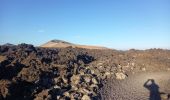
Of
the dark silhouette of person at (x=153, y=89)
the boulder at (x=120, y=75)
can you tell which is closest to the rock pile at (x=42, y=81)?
the boulder at (x=120, y=75)

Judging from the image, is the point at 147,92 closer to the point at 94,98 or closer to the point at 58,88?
the point at 94,98

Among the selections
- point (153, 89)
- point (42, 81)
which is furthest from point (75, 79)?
point (153, 89)

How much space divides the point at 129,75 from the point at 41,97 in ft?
39.0

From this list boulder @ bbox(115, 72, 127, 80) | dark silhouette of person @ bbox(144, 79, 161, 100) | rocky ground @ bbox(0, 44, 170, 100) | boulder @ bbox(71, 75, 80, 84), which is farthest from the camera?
boulder @ bbox(115, 72, 127, 80)

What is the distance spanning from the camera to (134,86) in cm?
2138

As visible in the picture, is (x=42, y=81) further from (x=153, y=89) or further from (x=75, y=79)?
(x=153, y=89)

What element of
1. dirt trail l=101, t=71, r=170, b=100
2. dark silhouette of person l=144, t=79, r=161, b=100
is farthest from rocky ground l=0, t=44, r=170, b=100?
dark silhouette of person l=144, t=79, r=161, b=100

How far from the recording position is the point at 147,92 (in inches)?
768

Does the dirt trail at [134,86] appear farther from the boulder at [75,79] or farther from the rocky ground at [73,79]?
the boulder at [75,79]

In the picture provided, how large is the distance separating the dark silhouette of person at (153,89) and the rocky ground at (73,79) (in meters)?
0.34

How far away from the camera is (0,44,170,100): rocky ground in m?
16.3

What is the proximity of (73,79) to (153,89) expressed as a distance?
21.0 feet

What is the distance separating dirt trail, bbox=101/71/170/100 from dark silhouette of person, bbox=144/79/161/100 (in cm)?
26

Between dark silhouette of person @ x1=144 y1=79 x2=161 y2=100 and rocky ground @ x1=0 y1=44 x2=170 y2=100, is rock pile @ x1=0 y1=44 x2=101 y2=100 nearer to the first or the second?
rocky ground @ x1=0 y1=44 x2=170 y2=100
